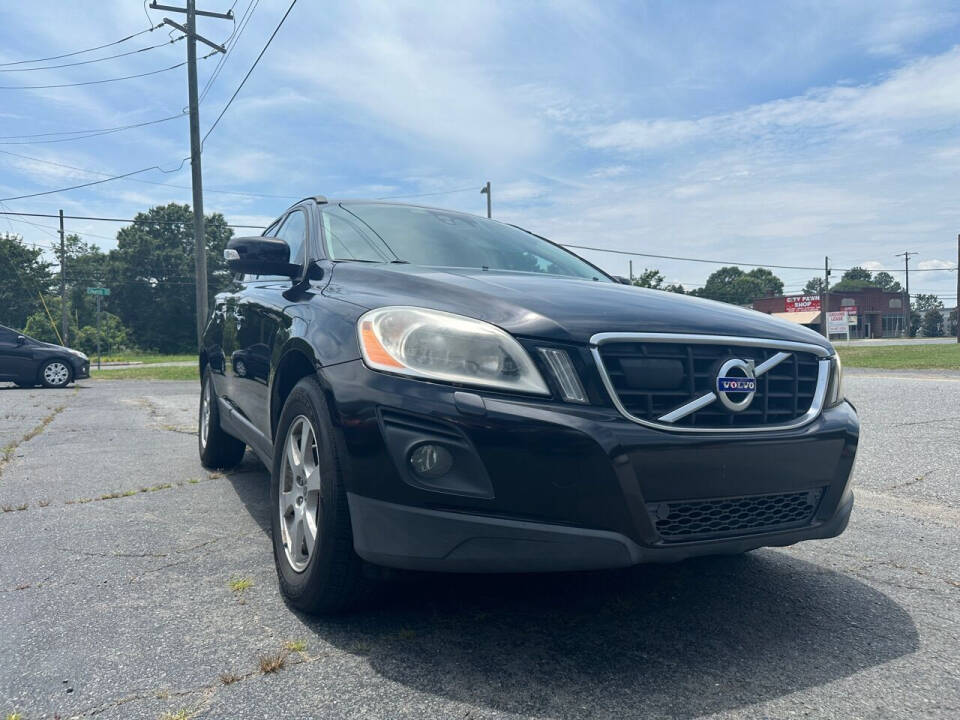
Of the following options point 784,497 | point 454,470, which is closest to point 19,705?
point 454,470

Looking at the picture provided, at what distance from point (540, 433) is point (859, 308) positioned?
9221 cm

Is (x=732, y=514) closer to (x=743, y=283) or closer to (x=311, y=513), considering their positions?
(x=311, y=513)

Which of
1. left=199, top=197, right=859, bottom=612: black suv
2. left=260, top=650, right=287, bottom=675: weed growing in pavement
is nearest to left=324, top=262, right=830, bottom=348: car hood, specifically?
left=199, top=197, right=859, bottom=612: black suv

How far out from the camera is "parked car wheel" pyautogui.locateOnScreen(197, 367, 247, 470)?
510cm

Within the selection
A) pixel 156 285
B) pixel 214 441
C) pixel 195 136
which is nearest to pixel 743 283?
pixel 156 285

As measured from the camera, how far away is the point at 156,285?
6962 centimetres

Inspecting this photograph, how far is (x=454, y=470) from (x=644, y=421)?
563mm

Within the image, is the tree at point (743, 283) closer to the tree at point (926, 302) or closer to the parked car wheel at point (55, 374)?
the tree at point (926, 302)

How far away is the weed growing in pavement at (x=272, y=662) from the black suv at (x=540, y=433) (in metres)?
0.23

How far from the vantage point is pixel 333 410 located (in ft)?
7.82

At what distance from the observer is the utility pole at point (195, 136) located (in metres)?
19.3

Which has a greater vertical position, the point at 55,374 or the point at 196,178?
the point at 196,178

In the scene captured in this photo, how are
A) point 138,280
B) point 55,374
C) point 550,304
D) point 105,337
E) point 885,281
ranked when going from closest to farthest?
point 550,304
point 55,374
point 105,337
point 138,280
point 885,281

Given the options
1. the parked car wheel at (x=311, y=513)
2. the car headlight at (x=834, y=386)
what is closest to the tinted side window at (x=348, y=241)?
the parked car wheel at (x=311, y=513)
